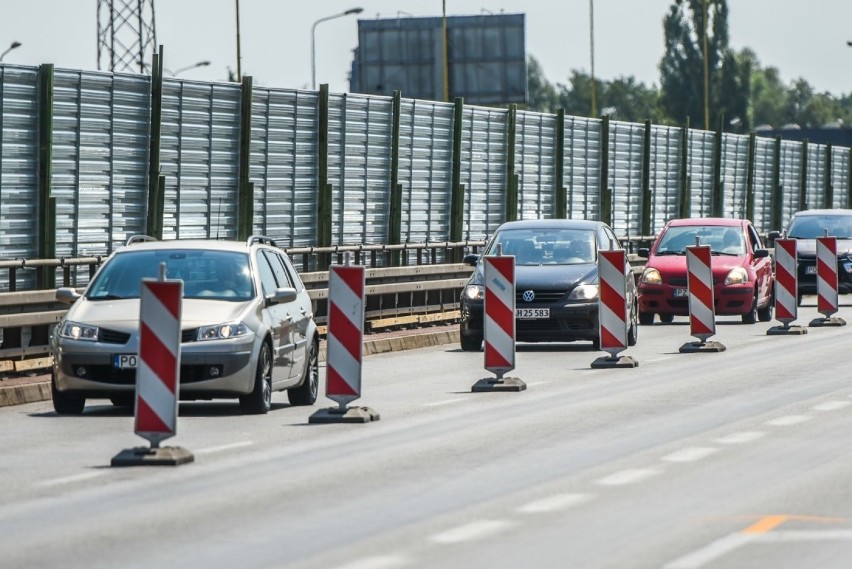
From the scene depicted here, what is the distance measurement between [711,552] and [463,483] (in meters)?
2.85

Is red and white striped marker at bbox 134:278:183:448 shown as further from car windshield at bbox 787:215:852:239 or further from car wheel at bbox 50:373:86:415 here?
car windshield at bbox 787:215:852:239

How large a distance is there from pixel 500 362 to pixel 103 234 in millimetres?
6738

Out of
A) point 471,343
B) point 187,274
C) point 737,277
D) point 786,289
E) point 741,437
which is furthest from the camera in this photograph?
point 737,277

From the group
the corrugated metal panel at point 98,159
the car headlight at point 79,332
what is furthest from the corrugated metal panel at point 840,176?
the car headlight at point 79,332

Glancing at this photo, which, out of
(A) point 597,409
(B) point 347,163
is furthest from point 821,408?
(B) point 347,163

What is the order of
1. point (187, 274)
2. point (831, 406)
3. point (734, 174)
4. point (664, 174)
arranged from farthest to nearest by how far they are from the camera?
1. point (734, 174)
2. point (664, 174)
3. point (187, 274)
4. point (831, 406)

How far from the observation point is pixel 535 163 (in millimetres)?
39031

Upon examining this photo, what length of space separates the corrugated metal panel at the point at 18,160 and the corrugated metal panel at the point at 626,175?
69.3 feet

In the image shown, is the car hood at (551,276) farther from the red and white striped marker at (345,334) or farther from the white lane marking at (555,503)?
the white lane marking at (555,503)

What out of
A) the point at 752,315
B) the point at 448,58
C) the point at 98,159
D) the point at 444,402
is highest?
the point at 448,58

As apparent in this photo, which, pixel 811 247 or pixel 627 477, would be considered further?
pixel 811 247

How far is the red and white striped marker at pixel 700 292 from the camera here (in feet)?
83.3

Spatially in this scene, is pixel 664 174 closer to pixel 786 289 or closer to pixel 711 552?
pixel 786 289

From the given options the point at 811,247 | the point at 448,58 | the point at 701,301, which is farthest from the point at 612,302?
the point at 448,58
